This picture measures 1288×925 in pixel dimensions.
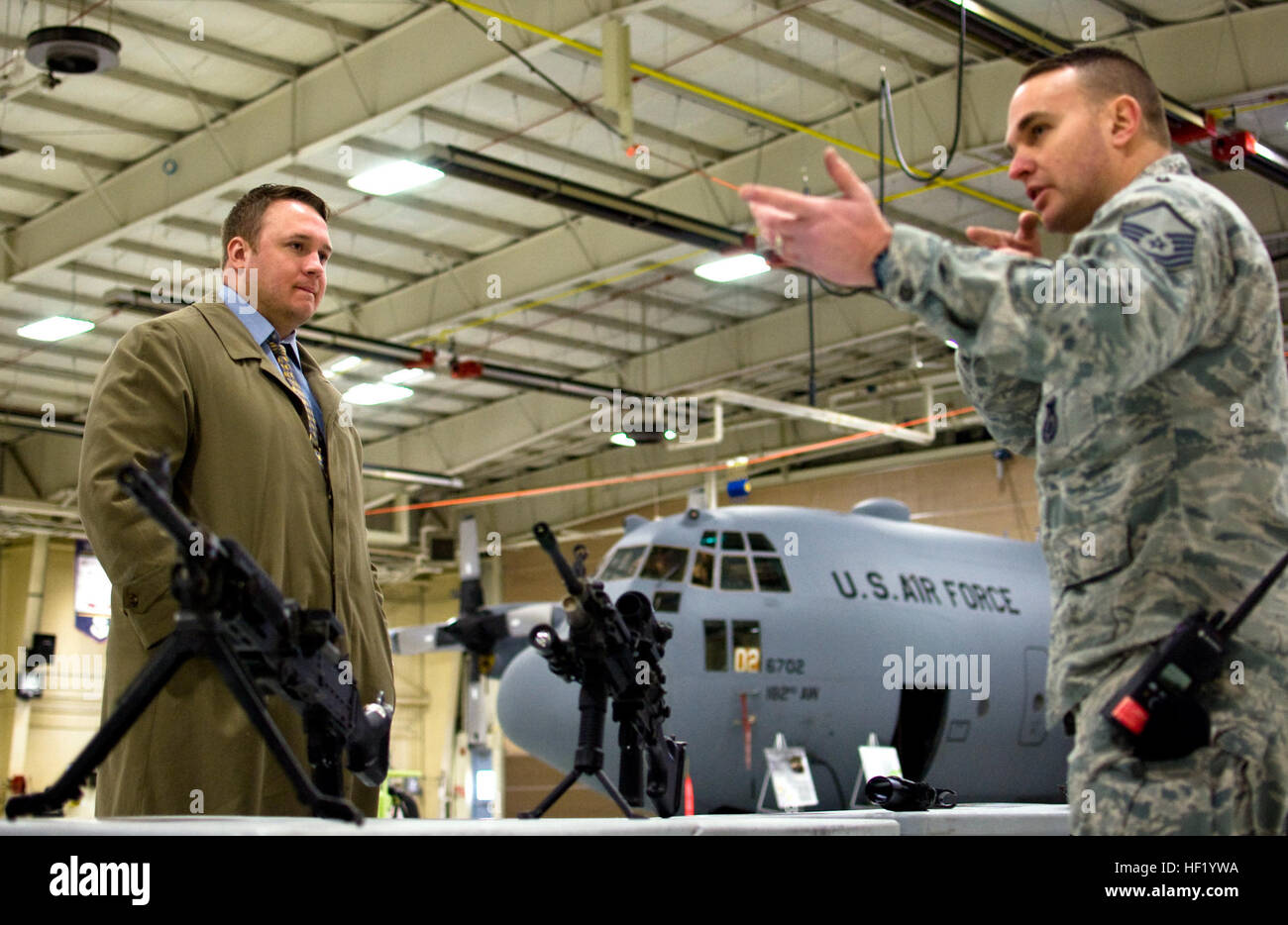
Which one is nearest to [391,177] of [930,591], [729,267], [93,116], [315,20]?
[315,20]

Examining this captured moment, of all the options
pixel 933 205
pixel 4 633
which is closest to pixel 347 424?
pixel 933 205

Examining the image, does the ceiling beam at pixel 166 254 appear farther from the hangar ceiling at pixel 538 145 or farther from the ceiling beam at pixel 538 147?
the ceiling beam at pixel 538 147

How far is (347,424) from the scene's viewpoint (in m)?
3.30

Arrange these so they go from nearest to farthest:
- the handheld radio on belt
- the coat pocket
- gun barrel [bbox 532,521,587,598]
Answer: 1. the handheld radio on belt
2. the coat pocket
3. gun barrel [bbox 532,521,587,598]

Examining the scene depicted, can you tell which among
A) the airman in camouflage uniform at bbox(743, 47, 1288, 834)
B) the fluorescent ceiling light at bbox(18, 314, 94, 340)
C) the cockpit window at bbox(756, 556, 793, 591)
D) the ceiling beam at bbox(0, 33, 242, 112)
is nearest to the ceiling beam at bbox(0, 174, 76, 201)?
the fluorescent ceiling light at bbox(18, 314, 94, 340)

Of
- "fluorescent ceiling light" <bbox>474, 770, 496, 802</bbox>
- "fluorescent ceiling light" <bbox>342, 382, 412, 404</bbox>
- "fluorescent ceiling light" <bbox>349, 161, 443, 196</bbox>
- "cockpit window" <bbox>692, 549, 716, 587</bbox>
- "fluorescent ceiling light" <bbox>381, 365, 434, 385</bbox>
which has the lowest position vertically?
"fluorescent ceiling light" <bbox>474, 770, 496, 802</bbox>

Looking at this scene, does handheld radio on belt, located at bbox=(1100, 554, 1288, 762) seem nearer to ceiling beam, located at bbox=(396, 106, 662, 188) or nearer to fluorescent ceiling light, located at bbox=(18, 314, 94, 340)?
ceiling beam, located at bbox=(396, 106, 662, 188)

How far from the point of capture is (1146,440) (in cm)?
196

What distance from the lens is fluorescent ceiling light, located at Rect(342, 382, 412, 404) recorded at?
61.8 feet

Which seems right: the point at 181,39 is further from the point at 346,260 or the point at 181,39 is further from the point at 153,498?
the point at 153,498

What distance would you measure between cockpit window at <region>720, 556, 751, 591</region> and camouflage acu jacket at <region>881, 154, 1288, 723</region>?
798 centimetres

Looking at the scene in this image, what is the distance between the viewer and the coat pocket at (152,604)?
8.30ft
